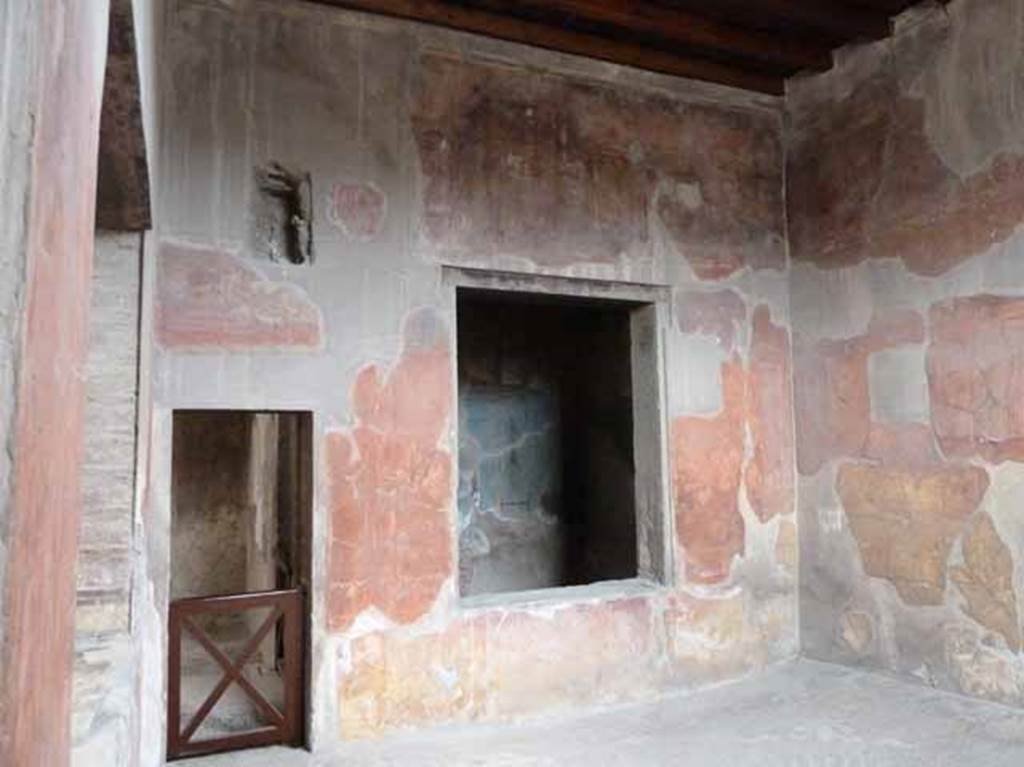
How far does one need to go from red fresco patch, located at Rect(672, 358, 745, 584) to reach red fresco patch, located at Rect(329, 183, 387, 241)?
5.11 feet

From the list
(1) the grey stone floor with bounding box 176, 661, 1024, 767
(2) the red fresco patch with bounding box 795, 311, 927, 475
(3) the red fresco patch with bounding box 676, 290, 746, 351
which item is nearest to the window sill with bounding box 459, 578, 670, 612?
(1) the grey stone floor with bounding box 176, 661, 1024, 767

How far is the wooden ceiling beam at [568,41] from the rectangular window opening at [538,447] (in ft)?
4.13

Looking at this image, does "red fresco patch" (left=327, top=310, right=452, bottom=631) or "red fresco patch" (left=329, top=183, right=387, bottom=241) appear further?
"red fresco patch" (left=329, top=183, right=387, bottom=241)

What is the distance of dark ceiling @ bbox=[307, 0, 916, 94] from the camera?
129 inches

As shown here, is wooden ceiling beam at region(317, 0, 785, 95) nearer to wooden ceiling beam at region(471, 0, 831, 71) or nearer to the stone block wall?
wooden ceiling beam at region(471, 0, 831, 71)

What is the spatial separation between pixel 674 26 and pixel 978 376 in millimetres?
1824

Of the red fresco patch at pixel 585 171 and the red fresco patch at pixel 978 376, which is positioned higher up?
the red fresco patch at pixel 585 171

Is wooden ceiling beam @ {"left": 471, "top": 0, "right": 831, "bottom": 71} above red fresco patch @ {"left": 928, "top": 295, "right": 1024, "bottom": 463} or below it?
above

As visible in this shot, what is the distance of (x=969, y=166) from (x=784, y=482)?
1554mm

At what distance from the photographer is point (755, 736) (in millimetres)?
2967

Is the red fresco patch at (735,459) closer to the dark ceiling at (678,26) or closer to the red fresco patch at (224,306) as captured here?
the dark ceiling at (678,26)

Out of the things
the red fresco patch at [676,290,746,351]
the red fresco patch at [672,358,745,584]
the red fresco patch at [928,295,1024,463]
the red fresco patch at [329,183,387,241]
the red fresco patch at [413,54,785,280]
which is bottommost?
the red fresco patch at [672,358,745,584]

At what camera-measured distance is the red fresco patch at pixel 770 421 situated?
386 cm

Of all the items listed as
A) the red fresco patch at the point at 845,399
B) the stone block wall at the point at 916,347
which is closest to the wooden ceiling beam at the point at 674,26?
the stone block wall at the point at 916,347
